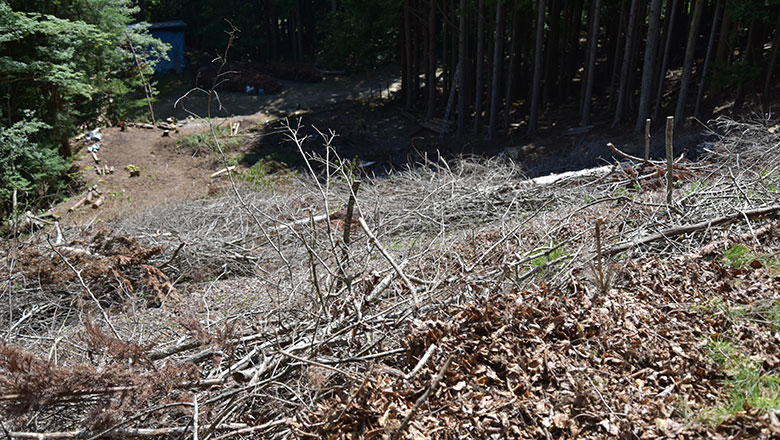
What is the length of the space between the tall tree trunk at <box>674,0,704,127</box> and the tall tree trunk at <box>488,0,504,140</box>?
440 cm

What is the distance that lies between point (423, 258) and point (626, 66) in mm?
9863

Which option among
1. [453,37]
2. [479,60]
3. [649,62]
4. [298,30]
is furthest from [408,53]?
[298,30]

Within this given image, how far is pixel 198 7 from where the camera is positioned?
30828 mm

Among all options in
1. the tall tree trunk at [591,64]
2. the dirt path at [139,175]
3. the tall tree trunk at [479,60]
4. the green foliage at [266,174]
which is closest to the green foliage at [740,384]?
the green foliage at [266,174]

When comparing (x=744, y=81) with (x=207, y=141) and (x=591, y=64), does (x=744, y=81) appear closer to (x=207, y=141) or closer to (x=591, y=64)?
(x=591, y=64)

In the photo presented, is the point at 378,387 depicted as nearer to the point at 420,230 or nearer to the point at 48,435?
the point at 48,435

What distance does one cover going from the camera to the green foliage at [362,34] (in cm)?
1781

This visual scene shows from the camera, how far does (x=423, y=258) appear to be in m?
4.96

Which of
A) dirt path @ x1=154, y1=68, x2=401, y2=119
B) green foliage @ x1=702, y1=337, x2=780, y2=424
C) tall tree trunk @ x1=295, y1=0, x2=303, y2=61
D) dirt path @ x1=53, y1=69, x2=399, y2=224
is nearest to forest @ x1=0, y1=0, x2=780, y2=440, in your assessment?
Answer: green foliage @ x1=702, y1=337, x2=780, y2=424

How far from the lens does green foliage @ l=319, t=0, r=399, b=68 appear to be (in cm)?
1781

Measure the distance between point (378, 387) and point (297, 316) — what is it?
43.7 inches

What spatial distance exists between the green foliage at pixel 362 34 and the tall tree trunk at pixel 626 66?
7429 mm

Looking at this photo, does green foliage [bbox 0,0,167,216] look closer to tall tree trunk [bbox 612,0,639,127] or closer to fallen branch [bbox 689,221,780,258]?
fallen branch [bbox 689,221,780,258]

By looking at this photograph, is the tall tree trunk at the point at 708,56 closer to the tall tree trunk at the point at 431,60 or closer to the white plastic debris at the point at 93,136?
the tall tree trunk at the point at 431,60
